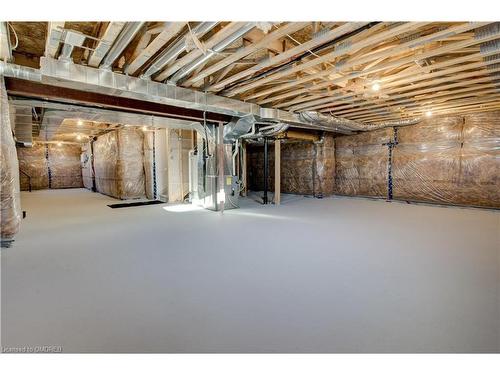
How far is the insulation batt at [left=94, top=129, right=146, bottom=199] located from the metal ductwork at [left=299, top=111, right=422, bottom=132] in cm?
514

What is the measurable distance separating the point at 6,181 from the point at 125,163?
15.8ft

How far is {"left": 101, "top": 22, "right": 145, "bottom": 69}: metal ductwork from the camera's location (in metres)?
2.12

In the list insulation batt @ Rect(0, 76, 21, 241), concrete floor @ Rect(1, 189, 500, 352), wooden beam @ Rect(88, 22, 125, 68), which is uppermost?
wooden beam @ Rect(88, 22, 125, 68)

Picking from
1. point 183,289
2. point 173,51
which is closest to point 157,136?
point 173,51

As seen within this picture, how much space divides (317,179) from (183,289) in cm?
638

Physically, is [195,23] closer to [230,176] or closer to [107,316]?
[107,316]

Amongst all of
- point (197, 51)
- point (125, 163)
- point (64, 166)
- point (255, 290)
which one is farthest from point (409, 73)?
point (64, 166)

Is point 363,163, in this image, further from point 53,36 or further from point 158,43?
point 53,36

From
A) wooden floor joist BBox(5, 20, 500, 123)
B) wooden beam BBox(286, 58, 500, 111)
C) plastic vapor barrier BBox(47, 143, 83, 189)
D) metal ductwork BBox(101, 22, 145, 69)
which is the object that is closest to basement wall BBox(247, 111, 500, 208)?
wooden floor joist BBox(5, 20, 500, 123)

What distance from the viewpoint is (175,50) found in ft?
8.25

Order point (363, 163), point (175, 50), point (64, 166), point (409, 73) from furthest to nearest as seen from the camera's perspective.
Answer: point (64, 166)
point (363, 163)
point (409, 73)
point (175, 50)

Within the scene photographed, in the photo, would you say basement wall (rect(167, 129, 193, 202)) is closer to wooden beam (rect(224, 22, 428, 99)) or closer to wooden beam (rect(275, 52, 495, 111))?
wooden beam (rect(275, 52, 495, 111))

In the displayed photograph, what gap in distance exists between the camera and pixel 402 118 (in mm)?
6082

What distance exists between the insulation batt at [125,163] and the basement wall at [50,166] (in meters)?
5.80
